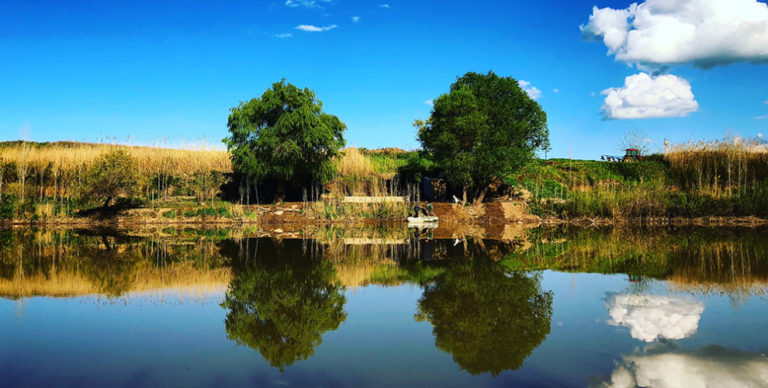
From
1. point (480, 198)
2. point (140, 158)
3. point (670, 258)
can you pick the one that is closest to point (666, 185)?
point (480, 198)

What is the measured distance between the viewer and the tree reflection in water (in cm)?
623

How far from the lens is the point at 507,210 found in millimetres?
29859

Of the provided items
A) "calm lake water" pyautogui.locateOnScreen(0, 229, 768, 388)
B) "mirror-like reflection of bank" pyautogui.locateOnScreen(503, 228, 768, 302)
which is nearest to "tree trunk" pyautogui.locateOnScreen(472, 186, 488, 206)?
"mirror-like reflection of bank" pyautogui.locateOnScreen(503, 228, 768, 302)

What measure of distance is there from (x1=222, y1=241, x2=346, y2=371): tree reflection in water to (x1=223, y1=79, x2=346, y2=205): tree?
1704 centimetres

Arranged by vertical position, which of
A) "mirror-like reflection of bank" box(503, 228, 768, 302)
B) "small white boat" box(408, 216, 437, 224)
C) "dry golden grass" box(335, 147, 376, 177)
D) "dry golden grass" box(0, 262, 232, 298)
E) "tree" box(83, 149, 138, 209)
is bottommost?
"dry golden grass" box(0, 262, 232, 298)

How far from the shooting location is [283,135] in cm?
2970

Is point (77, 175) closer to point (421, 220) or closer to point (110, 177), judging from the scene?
point (110, 177)

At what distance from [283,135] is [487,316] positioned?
79.4 feet

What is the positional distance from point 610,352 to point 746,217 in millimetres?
25871

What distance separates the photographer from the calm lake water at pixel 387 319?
5270mm

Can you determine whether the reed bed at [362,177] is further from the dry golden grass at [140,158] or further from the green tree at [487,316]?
the green tree at [487,316]

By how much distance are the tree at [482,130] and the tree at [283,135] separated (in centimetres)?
628

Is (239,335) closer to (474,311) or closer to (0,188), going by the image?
(474,311)

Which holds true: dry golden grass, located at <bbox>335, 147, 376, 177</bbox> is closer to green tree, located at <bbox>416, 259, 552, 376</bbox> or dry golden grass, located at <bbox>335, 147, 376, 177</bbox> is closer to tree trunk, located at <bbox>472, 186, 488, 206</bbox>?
tree trunk, located at <bbox>472, 186, 488, 206</bbox>
